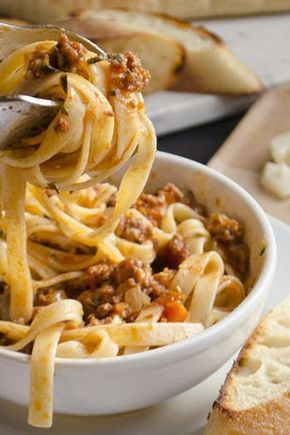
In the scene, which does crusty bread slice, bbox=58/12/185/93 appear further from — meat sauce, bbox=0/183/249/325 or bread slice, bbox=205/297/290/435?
bread slice, bbox=205/297/290/435

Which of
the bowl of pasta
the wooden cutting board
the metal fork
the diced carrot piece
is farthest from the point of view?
the wooden cutting board

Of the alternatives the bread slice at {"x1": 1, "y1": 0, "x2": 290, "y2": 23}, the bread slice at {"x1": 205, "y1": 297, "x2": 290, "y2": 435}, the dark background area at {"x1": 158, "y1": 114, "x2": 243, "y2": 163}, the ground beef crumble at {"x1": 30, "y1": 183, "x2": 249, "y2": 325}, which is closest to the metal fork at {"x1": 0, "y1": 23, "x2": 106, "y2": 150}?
the ground beef crumble at {"x1": 30, "y1": 183, "x2": 249, "y2": 325}

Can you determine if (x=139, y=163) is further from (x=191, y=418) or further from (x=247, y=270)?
(x=191, y=418)

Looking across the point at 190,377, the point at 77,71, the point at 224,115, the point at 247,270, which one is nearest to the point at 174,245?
the point at 247,270

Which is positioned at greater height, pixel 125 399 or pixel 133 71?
pixel 133 71

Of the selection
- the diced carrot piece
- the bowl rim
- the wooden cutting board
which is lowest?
the wooden cutting board

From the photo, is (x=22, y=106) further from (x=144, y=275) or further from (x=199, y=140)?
(x=199, y=140)

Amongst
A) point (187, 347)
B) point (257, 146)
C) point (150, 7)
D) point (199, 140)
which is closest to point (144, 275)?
point (187, 347)

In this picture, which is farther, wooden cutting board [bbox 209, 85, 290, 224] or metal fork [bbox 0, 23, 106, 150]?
wooden cutting board [bbox 209, 85, 290, 224]
